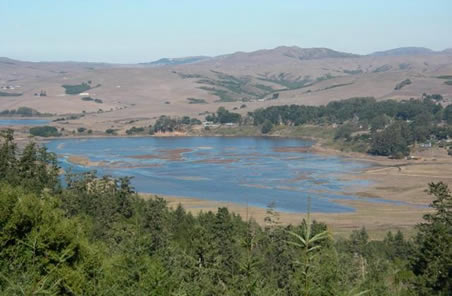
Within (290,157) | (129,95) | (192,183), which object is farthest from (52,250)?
(129,95)

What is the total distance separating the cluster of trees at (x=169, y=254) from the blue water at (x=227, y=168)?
9.83 meters

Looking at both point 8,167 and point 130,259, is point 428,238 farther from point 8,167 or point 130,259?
point 8,167

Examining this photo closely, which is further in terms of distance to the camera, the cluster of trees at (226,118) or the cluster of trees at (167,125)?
the cluster of trees at (226,118)

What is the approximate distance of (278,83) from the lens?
17188cm

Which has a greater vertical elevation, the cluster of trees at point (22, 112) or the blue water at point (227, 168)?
the cluster of trees at point (22, 112)

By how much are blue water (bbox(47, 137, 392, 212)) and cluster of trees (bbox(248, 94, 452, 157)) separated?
666 cm

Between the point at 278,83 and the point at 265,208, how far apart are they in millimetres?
131385

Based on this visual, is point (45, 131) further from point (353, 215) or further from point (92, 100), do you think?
point (353, 215)

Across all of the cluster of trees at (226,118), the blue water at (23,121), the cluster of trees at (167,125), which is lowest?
the blue water at (23,121)

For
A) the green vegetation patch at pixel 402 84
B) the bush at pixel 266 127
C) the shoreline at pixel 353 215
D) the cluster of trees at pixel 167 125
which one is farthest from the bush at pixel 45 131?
the green vegetation patch at pixel 402 84

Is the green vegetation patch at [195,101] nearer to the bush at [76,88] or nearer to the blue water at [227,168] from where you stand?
the bush at [76,88]

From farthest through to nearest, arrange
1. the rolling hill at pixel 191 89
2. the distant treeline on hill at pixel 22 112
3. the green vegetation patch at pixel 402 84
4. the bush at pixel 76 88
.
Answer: the bush at pixel 76 88, the green vegetation patch at pixel 402 84, the distant treeline on hill at pixel 22 112, the rolling hill at pixel 191 89

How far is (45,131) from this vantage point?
3529 inches

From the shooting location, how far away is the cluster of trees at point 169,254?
Result: 892 centimetres
